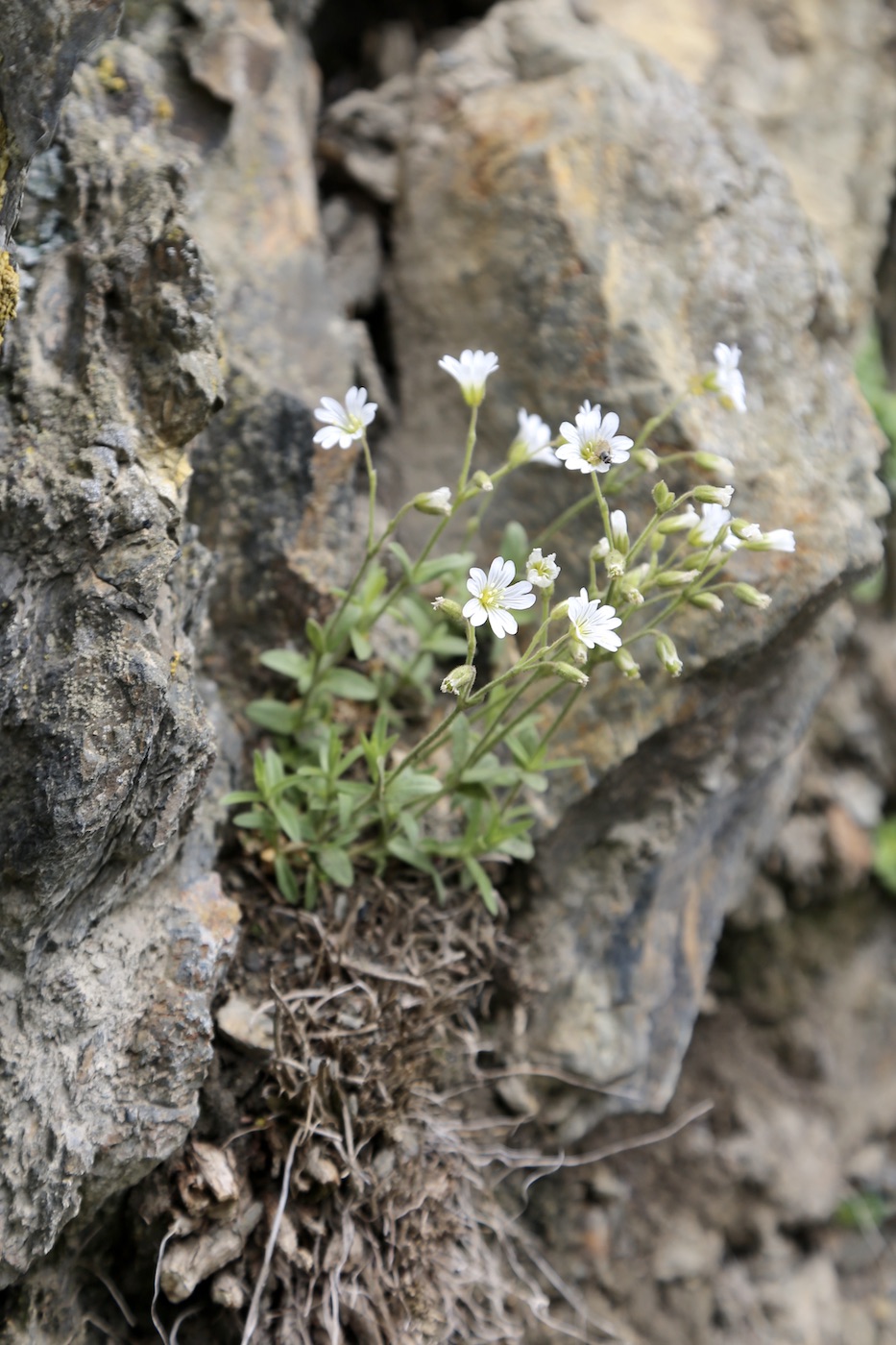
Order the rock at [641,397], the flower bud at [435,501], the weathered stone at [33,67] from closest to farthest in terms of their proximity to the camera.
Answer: the weathered stone at [33,67], the flower bud at [435,501], the rock at [641,397]

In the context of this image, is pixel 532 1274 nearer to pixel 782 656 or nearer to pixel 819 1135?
pixel 819 1135

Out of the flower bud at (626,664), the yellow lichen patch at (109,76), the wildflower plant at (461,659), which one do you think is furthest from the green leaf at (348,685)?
the yellow lichen patch at (109,76)

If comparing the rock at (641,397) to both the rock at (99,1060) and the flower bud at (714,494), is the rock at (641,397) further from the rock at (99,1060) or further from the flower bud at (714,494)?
the rock at (99,1060)

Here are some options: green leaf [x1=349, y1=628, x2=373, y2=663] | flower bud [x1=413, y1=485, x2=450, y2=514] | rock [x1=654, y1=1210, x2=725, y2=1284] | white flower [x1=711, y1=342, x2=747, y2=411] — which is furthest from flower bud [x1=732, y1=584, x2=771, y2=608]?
rock [x1=654, y1=1210, x2=725, y2=1284]

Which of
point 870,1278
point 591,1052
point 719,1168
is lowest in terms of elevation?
point 870,1278

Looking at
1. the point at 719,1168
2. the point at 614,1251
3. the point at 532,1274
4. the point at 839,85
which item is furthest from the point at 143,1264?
the point at 839,85

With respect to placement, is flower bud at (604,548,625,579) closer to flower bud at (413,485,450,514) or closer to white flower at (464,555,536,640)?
white flower at (464,555,536,640)
